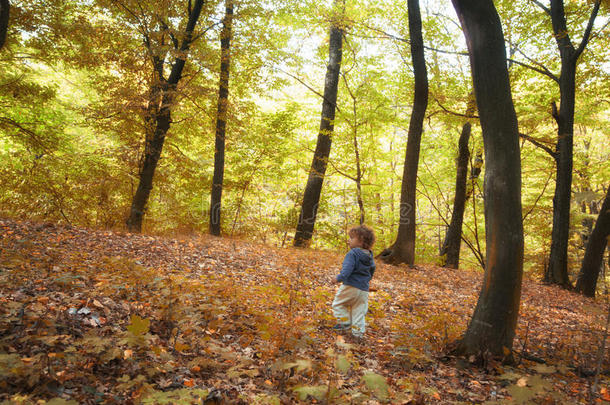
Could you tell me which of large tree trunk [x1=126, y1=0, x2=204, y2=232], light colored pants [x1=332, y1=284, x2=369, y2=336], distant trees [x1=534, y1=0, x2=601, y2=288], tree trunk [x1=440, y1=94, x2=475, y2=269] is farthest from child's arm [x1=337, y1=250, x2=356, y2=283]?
tree trunk [x1=440, y1=94, x2=475, y2=269]

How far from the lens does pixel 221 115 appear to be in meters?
10.8

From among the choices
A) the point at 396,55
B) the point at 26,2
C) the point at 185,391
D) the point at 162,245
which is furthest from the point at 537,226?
the point at 26,2

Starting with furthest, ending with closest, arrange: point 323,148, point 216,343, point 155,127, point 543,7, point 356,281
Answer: point 323,148 → point 543,7 → point 155,127 → point 356,281 → point 216,343

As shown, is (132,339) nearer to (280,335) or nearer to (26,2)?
(280,335)

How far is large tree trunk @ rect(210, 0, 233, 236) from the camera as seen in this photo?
34.6 ft

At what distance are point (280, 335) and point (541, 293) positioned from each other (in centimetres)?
911

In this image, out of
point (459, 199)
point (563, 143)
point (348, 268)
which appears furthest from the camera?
point (459, 199)

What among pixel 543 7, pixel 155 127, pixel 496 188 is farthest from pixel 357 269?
pixel 543 7

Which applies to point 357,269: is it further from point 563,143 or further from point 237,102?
point 563,143

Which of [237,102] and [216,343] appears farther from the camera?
[237,102]

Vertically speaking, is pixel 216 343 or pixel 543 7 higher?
pixel 543 7

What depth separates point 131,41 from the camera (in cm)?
970

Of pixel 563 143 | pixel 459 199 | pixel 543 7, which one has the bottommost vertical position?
pixel 459 199

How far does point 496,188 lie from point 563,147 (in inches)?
383
